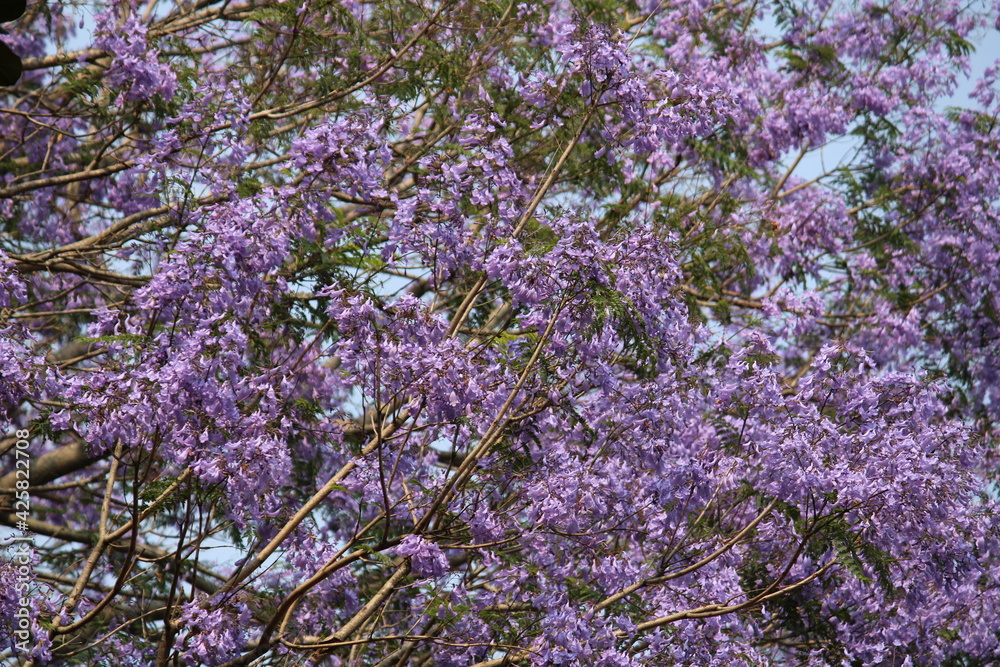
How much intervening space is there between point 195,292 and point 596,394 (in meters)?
2.79

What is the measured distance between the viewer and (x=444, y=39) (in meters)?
7.84

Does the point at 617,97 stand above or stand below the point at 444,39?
below

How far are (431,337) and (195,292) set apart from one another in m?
1.16

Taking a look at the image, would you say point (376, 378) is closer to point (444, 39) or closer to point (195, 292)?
point (195, 292)

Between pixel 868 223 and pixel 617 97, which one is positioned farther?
pixel 868 223

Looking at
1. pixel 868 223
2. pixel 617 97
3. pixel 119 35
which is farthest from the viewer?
pixel 868 223

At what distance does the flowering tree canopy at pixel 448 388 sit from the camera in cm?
498

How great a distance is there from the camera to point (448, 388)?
4.70 m

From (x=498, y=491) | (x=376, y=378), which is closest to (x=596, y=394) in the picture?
(x=498, y=491)

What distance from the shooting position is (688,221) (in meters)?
8.12

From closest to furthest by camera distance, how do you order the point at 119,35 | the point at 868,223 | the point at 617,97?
→ 1. the point at 617,97
2. the point at 119,35
3. the point at 868,223

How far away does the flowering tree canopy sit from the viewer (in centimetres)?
498

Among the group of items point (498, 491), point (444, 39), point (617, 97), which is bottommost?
point (498, 491)

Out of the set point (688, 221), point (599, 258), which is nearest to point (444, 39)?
point (688, 221)
